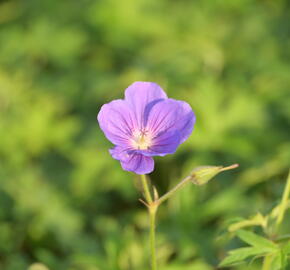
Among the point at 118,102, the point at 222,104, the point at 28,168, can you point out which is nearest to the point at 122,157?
the point at 118,102

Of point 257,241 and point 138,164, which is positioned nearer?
point 138,164

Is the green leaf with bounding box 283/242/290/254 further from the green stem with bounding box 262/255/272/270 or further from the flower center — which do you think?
the flower center

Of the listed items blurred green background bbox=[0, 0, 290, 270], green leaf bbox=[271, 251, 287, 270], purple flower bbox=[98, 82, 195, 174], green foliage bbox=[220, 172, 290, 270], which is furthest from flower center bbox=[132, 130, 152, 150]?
blurred green background bbox=[0, 0, 290, 270]

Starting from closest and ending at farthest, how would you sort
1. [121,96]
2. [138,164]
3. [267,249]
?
[138,164] < [267,249] < [121,96]

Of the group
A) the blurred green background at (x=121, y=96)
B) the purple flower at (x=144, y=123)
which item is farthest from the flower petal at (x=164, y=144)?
the blurred green background at (x=121, y=96)

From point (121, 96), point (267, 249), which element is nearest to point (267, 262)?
point (267, 249)

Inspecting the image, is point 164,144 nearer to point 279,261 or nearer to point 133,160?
point 133,160

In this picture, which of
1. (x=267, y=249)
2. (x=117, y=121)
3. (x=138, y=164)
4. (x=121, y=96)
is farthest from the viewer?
(x=121, y=96)
